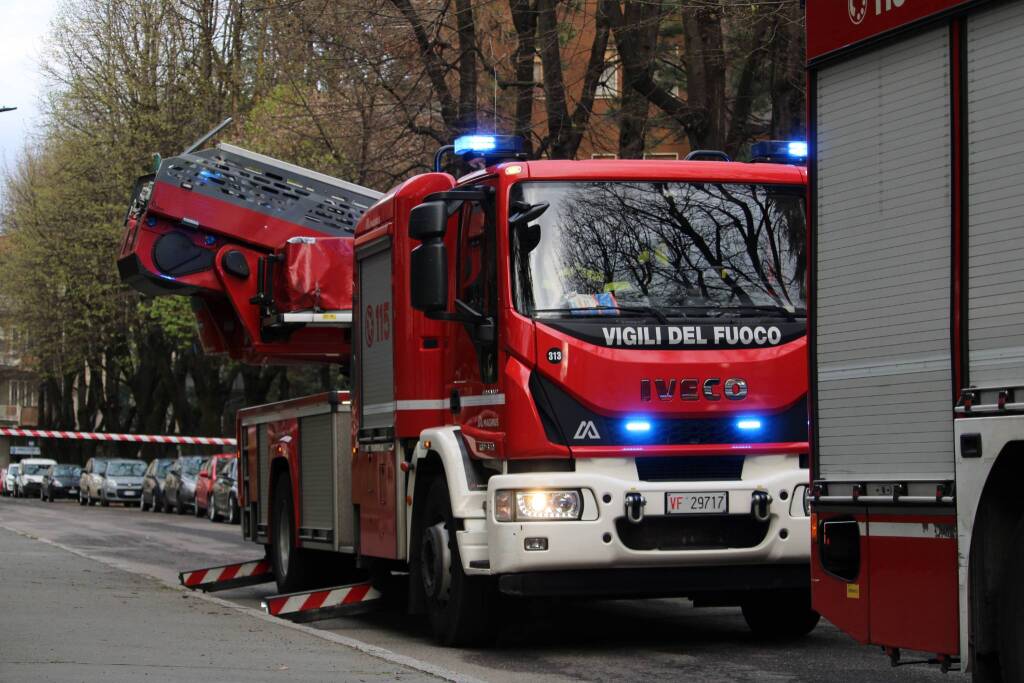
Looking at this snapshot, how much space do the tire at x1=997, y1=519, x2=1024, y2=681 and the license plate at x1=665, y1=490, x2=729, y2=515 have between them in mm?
3680

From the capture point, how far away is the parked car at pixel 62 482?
5678cm

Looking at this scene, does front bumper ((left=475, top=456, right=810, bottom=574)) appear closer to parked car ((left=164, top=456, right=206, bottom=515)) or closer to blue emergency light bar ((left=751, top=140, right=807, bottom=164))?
blue emergency light bar ((left=751, top=140, right=807, bottom=164))

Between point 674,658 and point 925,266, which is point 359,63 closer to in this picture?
point 674,658

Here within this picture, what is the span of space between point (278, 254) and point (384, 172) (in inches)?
486

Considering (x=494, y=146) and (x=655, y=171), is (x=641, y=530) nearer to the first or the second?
(x=655, y=171)

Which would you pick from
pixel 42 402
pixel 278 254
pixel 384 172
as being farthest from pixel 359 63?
pixel 42 402

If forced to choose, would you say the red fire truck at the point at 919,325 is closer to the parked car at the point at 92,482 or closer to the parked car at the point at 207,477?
the parked car at the point at 207,477

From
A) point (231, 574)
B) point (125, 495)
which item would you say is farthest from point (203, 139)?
point (125, 495)

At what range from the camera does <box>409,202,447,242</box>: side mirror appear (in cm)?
977

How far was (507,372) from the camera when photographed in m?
9.81

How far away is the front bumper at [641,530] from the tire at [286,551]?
4.79 m

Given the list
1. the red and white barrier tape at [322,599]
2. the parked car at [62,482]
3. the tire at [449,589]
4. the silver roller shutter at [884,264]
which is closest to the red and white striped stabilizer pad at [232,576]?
the red and white barrier tape at [322,599]

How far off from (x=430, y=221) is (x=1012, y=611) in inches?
181

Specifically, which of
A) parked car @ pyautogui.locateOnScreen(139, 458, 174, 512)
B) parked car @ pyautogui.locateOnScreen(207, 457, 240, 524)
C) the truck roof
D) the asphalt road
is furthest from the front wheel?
the truck roof
